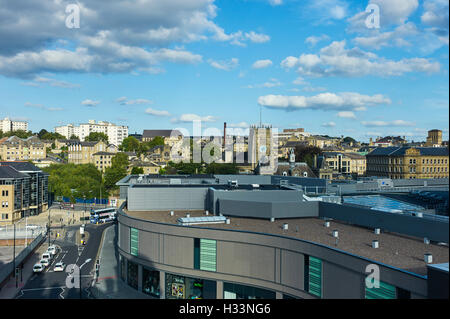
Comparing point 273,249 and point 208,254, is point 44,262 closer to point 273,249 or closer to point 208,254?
point 208,254

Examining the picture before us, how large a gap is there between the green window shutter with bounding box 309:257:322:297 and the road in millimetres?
16359

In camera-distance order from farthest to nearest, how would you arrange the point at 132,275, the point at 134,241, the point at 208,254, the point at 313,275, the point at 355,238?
the point at 132,275 → the point at 134,241 → the point at 208,254 → the point at 355,238 → the point at 313,275

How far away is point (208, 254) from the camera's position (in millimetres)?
25109

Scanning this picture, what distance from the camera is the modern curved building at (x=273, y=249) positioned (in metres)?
18.1

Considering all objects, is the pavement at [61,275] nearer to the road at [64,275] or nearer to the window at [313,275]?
the road at [64,275]

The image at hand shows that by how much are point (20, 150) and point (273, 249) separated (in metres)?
130

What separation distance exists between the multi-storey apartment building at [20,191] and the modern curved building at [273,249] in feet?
119

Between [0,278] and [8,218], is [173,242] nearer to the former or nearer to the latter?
[0,278]

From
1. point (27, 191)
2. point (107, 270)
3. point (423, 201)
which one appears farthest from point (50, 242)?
point (423, 201)

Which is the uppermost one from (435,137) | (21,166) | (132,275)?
(435,137)

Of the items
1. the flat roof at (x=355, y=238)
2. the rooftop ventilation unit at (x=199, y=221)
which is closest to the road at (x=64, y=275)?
the flat roof at (x=355, y=238)

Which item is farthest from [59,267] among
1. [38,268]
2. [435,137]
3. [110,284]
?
[435,137]

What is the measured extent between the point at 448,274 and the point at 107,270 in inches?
1114

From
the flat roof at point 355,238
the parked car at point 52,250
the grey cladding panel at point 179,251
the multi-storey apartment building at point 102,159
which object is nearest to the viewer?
the flat roof at point 355,238
